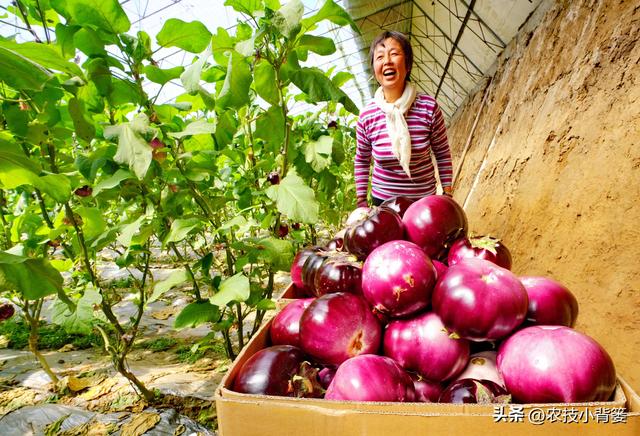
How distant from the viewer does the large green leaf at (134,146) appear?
0.90m

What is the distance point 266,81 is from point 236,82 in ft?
0.39

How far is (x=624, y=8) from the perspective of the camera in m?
2.24

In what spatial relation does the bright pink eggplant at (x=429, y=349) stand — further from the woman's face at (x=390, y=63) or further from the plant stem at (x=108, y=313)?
the woman's face at (x=390, y=63)

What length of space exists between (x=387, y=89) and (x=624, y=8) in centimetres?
166

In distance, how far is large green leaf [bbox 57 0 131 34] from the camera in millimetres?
924

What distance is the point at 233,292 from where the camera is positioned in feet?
3.18

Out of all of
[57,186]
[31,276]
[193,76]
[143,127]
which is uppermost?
[193,76]

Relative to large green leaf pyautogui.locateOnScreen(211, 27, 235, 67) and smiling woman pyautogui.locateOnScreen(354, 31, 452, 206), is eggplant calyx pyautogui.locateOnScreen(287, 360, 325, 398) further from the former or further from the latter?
smiling woman pyautogui.locateOnScreen(354, 31, 452, 206)

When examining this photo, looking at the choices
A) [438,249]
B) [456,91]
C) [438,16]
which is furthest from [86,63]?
[456,91]

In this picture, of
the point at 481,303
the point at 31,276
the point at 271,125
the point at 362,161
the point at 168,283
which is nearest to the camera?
the point at 481,303

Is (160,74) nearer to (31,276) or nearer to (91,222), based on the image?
(91,222)

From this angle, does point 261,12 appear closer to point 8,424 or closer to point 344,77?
point 344,77

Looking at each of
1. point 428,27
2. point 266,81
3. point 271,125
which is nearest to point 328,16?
point 266,81

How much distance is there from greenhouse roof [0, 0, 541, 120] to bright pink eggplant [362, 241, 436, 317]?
5.12 metres
